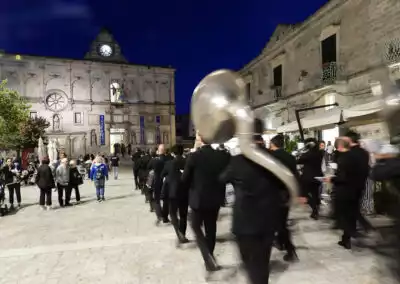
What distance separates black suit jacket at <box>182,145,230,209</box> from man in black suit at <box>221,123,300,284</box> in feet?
4.27

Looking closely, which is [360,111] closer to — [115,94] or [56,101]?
[115,94]

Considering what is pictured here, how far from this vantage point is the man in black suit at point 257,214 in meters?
2.83

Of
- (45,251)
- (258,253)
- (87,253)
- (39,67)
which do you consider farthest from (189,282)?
(39,67)

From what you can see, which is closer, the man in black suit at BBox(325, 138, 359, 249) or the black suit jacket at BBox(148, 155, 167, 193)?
the man in black suit at BBox(325, 138, 359, 249)

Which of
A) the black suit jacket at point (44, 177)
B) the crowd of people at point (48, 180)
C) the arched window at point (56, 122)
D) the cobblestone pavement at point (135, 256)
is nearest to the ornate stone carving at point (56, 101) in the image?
the arched window at point (56, 122)

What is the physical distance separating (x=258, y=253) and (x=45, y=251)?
4.12m

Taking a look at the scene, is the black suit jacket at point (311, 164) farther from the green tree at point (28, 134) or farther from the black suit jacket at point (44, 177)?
the green tree at point (28, 134)

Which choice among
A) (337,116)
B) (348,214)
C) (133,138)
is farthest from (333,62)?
(133,138)

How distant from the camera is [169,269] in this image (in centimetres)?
442

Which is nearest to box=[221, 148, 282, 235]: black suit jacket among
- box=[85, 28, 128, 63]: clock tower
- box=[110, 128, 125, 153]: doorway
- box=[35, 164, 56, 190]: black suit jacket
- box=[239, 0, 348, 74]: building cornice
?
box=[35, 164, 56, 190]: black suit jacket

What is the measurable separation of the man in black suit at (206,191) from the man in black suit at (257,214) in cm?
131

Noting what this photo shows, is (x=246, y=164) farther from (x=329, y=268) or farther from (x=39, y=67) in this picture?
(x=39, y=67)

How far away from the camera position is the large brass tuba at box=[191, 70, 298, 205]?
283cm

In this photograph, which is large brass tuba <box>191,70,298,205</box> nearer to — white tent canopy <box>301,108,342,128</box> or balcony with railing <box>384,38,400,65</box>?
white tent canopy <box>301,108,342,128</box>
